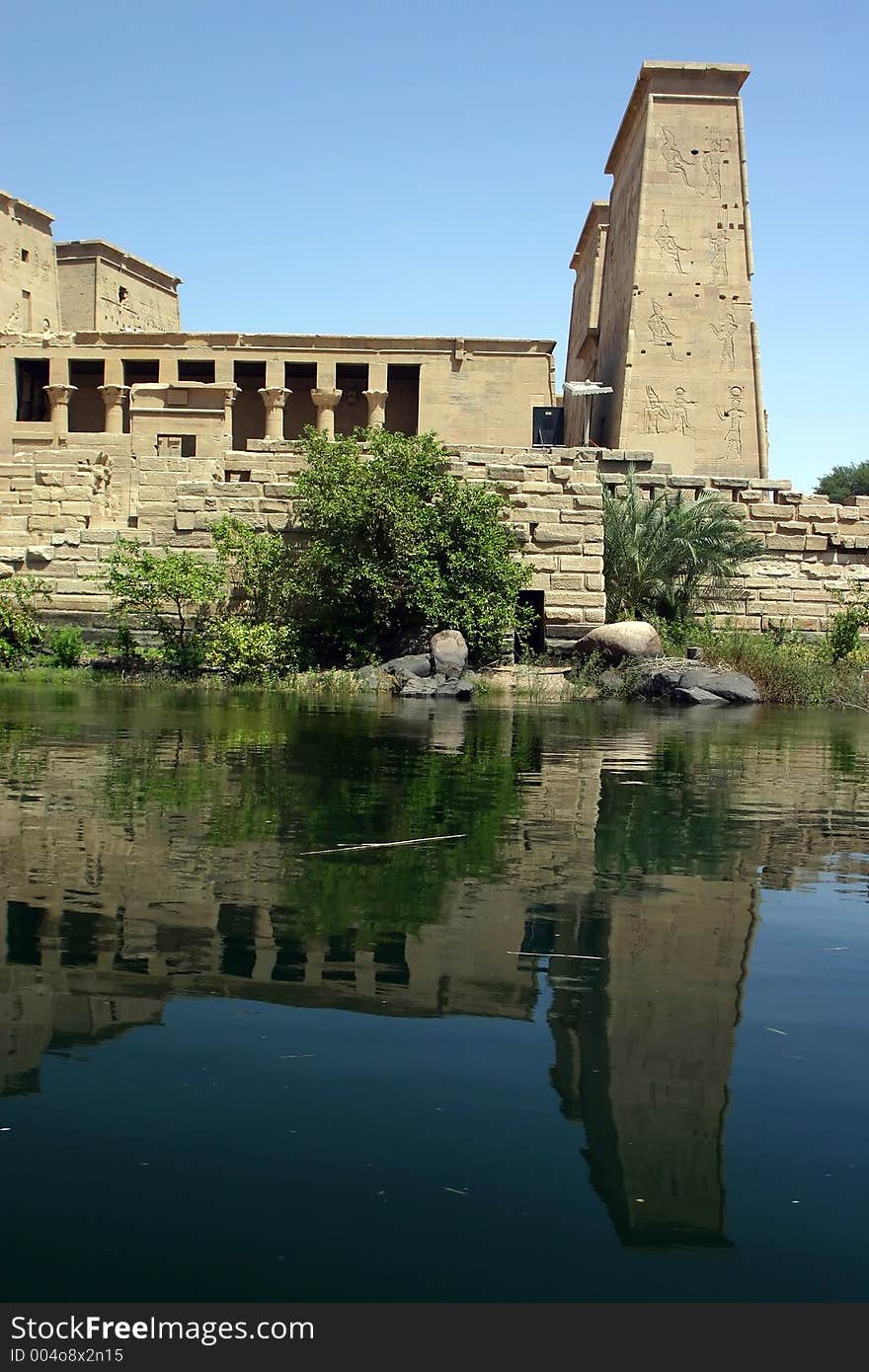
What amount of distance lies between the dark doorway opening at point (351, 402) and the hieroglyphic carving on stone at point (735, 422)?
10.8 meters

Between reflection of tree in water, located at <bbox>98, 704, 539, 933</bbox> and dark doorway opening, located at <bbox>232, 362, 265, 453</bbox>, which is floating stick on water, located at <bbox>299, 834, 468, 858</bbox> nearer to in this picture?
reflection of tree in water, located at <bbox>98, 704, 539, 933</bbox>

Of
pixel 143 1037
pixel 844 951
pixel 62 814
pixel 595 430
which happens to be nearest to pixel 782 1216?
pixel 143 1037

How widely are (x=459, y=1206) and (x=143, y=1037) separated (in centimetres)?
106

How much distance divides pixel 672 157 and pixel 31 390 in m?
18.2

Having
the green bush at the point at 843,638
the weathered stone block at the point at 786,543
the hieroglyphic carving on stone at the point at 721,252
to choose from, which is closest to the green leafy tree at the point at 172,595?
the green bush at the point at 843,638

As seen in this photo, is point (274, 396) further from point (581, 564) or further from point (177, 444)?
point (581, 564)

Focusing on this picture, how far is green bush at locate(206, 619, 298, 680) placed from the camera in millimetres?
16906

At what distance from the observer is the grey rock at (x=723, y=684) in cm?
A: 1573

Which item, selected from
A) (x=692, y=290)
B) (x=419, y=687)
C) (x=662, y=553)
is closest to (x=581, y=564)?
(x=662, y=553)

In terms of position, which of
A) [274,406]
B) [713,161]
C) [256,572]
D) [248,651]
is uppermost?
[713,161]

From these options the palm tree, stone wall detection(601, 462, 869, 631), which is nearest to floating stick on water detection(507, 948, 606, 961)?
the palm tree

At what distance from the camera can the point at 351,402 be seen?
34344 millimetres

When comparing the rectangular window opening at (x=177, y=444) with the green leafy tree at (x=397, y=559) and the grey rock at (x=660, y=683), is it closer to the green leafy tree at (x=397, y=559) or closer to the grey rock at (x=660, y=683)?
the green leafy tree at (x=397, y=559)

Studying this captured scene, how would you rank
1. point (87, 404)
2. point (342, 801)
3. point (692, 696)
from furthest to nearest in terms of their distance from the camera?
point (87, 404) < point (692, 696) < point (342, 801)
